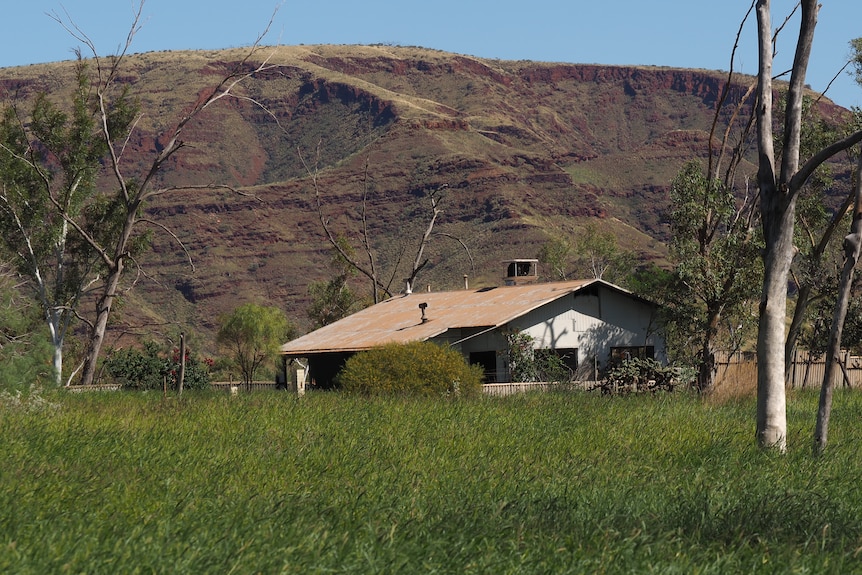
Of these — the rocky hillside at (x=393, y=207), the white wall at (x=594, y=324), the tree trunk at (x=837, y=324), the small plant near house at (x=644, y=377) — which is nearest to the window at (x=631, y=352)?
the white wall at (x=594, y=324)

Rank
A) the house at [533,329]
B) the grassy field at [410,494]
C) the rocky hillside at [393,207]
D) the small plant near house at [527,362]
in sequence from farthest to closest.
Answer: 1. the rocky hillside at [393,207]
2. the house at [533,329]
3. the small plant near house at [527,362]
4. the grassy field at [410,494]

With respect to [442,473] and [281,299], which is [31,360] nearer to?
[442,473]

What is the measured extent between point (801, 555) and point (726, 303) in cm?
2478

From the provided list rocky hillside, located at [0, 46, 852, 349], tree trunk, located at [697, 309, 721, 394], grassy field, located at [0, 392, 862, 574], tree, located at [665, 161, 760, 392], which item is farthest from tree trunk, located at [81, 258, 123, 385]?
rocky hillside, located at [0, 46, 852, 349]

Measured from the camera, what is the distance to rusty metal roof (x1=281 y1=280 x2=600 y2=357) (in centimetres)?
3300

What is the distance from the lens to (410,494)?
10.5 meters

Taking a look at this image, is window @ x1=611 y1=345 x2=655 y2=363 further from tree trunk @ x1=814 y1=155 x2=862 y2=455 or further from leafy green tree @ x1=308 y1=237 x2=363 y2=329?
leafy green tree @ x1=308 y1=237 x2=363 y2=329

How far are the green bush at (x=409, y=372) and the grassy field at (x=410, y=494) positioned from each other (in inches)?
323

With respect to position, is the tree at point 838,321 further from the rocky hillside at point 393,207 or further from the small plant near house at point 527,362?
the rocky hillside at point 393,207

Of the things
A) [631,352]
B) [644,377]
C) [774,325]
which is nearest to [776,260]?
[774,325]

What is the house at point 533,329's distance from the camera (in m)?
33.5

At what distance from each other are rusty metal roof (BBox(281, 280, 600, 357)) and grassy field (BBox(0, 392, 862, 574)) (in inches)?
580

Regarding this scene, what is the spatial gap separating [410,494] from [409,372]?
1640 cm

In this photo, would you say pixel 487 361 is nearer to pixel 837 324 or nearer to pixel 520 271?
pixel 520 271
